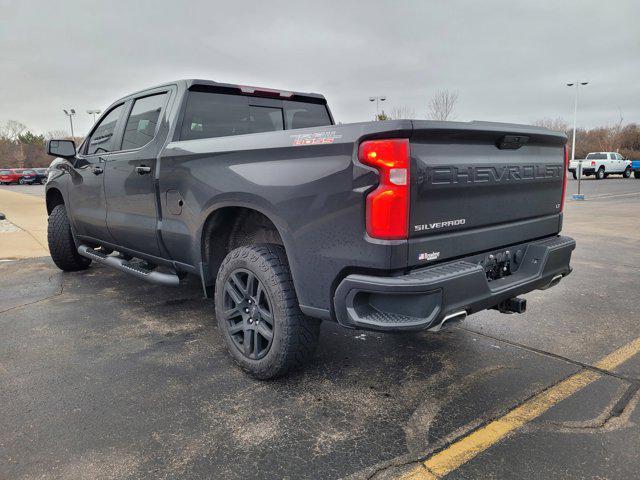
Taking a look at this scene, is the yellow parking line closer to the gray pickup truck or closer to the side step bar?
the gray pickup truck

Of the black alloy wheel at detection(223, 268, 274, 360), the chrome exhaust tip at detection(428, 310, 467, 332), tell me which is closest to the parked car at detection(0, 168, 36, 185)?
the black alloy wheel at detection(223, 268, 274, 360)

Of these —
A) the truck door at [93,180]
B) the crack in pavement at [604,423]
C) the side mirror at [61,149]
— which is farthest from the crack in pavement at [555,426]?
the side mirror at [61,149]

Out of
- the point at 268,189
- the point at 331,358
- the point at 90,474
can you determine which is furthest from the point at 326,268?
the point at 90,474

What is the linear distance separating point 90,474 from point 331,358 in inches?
66.1

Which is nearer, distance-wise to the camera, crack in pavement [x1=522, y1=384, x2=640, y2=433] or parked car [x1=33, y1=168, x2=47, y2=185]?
crack in pavement [x1=522, y1=384, x2=640, y2=433]

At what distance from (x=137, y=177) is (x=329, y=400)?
2410 millimetres

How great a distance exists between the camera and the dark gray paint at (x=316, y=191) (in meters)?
2.32

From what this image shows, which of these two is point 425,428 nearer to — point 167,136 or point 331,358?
point 331,358

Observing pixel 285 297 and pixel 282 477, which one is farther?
pixel 285 297

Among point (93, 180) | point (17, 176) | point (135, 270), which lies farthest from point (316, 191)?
point (17, 176)

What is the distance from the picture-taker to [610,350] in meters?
3.47

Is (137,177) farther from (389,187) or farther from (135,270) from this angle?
(389,187)

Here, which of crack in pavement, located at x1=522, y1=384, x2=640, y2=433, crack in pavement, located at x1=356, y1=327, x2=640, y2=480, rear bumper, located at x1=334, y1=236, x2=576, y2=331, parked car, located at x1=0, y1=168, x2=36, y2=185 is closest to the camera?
crack in pavement, located at x1=356, y1=327, x2=640, y2=480

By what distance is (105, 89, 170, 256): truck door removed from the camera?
382 cm
